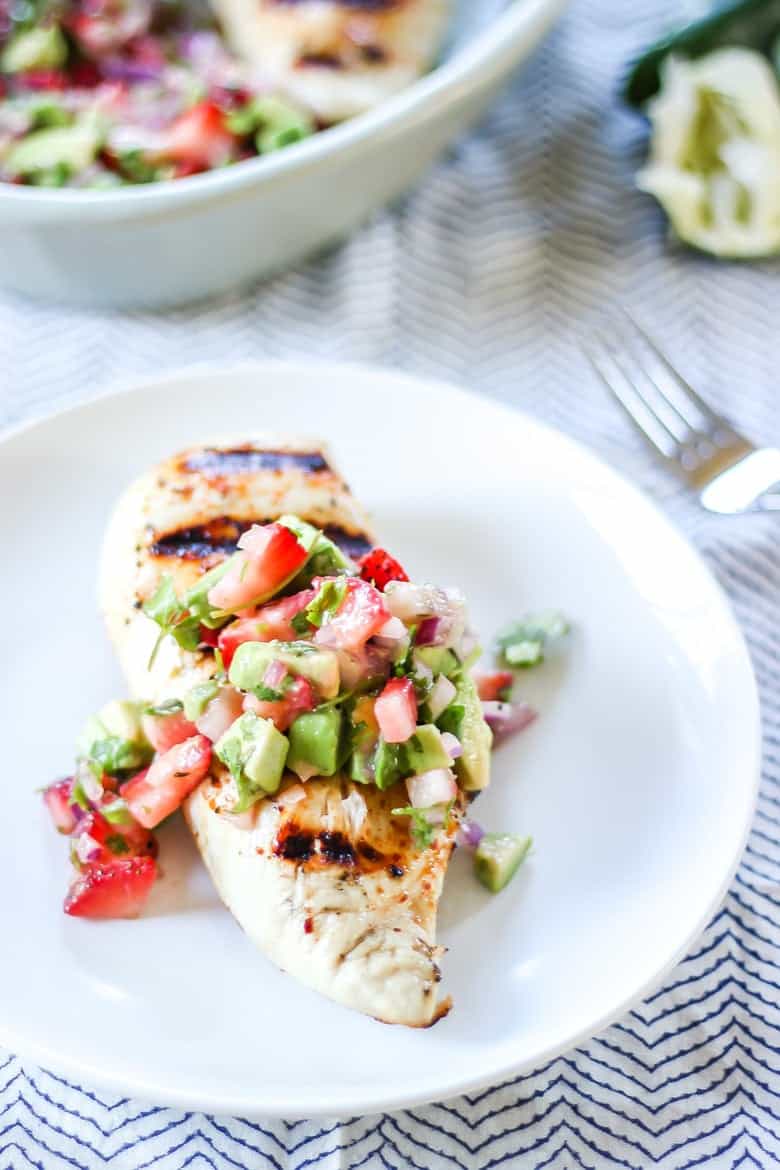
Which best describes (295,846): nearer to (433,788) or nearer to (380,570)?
(433,788)

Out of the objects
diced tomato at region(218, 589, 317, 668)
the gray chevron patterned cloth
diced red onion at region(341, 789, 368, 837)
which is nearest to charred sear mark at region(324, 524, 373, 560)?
diced tomato at region(218, 589, 317, 668)

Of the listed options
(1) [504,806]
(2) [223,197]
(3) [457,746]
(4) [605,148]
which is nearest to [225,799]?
(3) [457,746]

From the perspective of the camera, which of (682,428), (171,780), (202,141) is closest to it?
(171,780)

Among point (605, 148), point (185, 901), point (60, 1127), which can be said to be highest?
point (605, 148)

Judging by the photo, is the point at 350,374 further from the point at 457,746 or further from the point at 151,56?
the point at 151,56

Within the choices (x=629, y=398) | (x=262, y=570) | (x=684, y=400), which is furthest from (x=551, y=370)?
(x=262, y=570)

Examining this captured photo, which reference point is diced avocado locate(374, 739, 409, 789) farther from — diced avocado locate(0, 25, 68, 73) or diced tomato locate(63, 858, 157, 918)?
diced avocado locate(0, 25, 68, 73)
